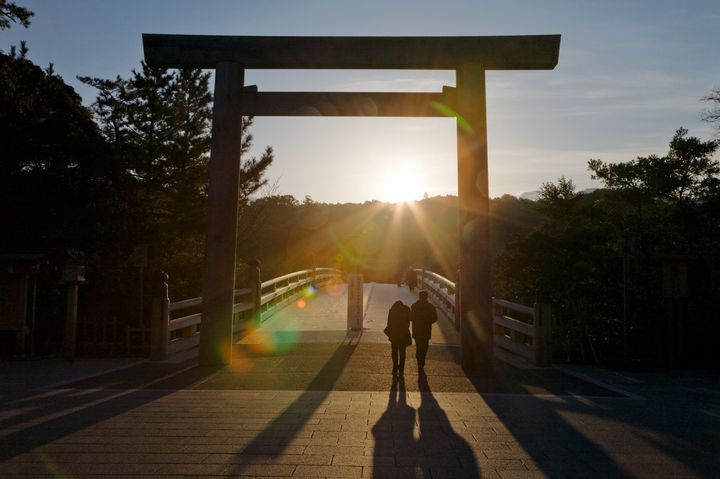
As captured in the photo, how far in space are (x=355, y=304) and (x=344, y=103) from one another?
6347mm

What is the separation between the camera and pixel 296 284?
977 inches

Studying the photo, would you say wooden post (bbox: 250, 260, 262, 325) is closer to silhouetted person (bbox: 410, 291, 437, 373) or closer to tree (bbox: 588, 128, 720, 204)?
silhouetted person (bbox: 410, 291, 437, 373)

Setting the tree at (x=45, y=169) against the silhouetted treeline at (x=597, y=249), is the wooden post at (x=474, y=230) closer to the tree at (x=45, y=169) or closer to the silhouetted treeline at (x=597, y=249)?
the silhouetted treeline at (x=597, y=249)

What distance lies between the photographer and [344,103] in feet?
34.2

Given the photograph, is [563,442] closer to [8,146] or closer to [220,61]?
[220,61]

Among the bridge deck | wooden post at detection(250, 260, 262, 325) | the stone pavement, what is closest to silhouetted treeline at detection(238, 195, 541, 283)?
the bridge deck

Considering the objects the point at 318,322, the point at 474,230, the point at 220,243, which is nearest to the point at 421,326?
the point at 474,230

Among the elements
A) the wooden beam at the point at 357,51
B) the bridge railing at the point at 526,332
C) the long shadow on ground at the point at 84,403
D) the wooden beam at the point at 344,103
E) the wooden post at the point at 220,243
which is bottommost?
the long shadow on ground at the point at 84,403

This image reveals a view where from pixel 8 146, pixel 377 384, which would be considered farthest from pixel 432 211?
pixel 377 384

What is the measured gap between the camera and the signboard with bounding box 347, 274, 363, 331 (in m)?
15.1

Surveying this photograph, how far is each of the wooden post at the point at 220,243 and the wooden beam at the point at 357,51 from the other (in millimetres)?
846

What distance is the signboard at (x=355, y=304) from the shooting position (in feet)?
49.4

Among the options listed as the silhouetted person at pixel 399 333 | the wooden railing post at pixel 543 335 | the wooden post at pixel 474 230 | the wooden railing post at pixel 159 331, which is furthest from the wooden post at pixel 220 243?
the wooden railing post at pixel 543 335

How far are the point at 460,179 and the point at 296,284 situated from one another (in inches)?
620
